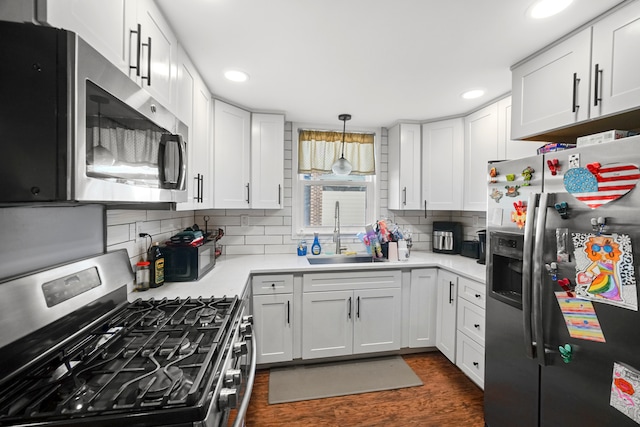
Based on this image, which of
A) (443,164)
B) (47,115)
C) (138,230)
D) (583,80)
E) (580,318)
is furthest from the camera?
(443,164)

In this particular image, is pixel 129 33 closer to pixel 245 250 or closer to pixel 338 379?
pixel 245 250

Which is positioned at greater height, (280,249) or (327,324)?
(280,249)

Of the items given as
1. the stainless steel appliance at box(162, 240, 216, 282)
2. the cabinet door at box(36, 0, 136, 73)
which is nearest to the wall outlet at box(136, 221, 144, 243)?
the stainless steel appliance at box(162, 240, 216, 282)

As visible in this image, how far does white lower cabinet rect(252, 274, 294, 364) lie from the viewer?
7.25ft

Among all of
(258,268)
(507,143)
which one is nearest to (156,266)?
(258,268)

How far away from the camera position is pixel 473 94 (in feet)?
7.15

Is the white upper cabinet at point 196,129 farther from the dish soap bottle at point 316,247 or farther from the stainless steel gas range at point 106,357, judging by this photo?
the dish soap bottle at point 316,247

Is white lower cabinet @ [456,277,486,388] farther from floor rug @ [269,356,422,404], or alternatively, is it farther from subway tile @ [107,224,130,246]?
subway tile @ [107,224,130,246]

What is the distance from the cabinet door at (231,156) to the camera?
2.27 meters

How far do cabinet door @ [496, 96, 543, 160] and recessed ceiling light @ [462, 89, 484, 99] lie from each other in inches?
7.4

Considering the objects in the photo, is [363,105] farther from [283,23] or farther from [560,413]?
[560,413]

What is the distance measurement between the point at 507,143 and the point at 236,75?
207 cm

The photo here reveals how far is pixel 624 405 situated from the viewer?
3.18ft

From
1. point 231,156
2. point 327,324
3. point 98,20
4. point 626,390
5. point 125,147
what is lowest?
point 327,324
